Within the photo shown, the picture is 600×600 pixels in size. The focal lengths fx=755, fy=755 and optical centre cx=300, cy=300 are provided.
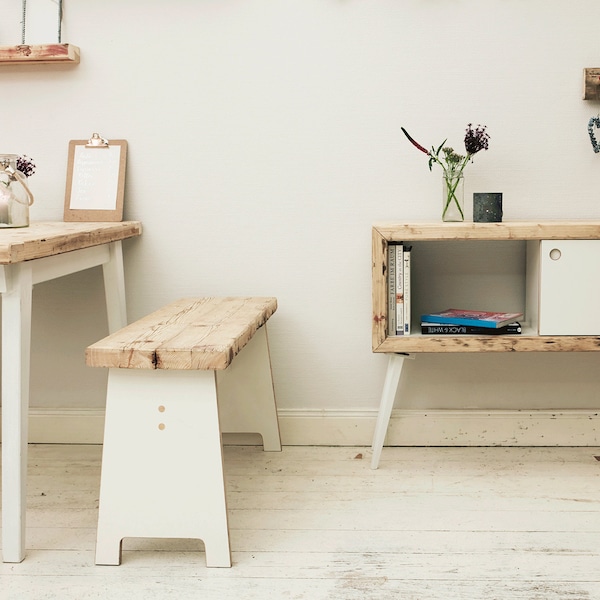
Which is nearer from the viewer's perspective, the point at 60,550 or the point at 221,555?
the point at 221,555

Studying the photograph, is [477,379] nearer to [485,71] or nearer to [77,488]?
[485,71]

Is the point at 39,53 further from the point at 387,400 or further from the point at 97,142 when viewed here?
the point at 387,400

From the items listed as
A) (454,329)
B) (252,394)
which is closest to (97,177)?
(252,394)

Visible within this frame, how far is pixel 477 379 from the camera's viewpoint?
2.45 meters

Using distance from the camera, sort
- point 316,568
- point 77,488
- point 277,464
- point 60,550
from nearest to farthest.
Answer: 1. point 316,568
2. point 60,550
3. point 77,488
4. point 277,464

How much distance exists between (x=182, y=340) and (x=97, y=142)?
3.35 feet

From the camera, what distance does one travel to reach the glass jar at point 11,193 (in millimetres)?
1971

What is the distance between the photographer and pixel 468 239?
2.09 meters

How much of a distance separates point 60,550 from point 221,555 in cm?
40

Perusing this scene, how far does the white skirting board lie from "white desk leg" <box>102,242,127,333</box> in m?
0.40

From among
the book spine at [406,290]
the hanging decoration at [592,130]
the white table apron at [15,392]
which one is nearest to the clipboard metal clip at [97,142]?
the white table apron at [15,392]

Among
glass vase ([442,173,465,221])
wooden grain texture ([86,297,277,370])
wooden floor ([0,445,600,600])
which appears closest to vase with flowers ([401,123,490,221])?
glass vase ([442,173,465,221])

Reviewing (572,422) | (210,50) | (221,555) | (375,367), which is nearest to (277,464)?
(375,367)

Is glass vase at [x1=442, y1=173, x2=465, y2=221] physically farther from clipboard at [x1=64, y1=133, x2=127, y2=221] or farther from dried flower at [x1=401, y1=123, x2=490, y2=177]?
clipboard at [x1=64, y1=133, x2=127, y2=221]
